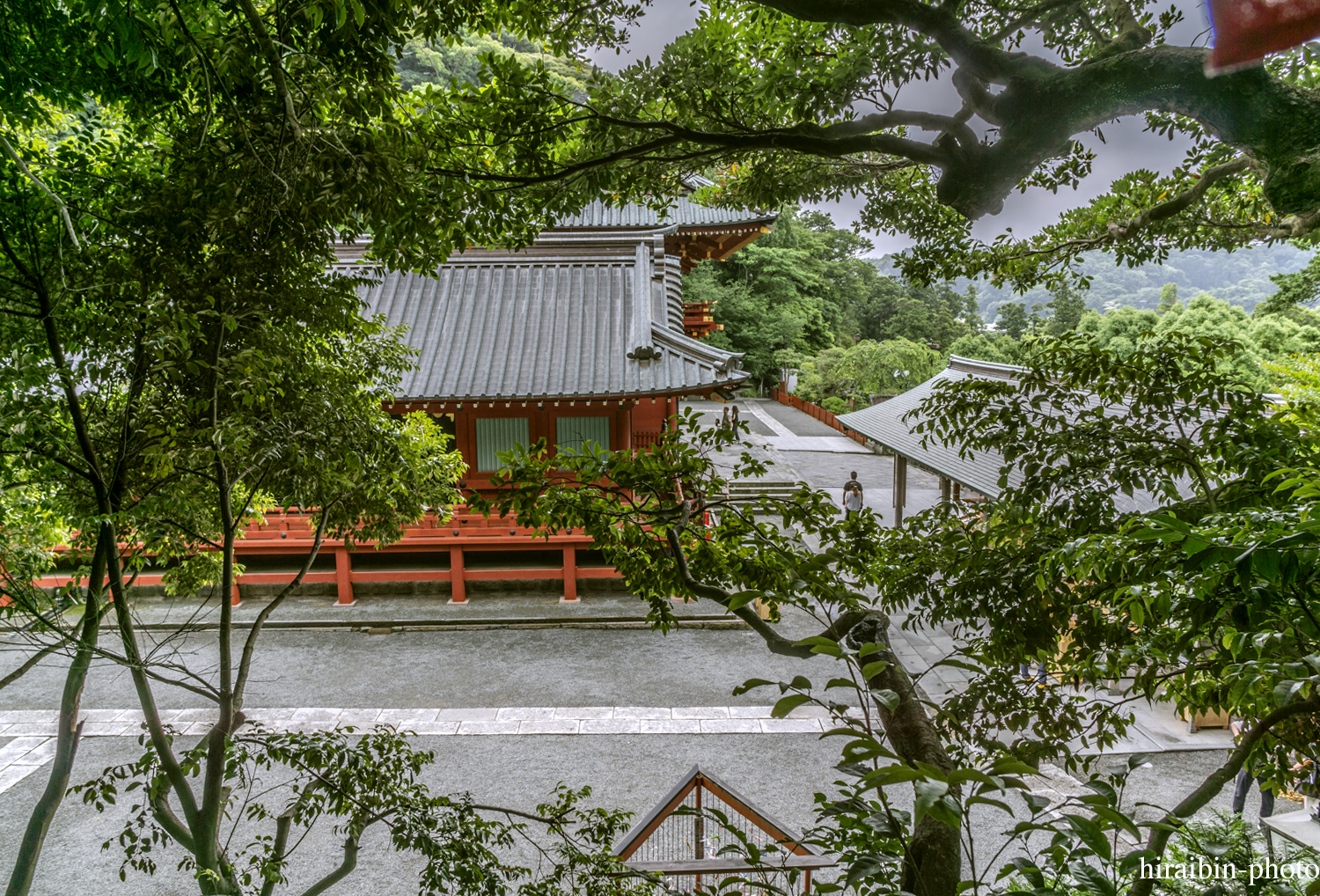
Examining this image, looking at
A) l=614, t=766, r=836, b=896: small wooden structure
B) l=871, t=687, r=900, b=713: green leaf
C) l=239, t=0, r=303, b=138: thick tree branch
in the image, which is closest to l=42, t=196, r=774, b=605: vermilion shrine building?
l=614, t=766, r=836, b=896: small wooden structure

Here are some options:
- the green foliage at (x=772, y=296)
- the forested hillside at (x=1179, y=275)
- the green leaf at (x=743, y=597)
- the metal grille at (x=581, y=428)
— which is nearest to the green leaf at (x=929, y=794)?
the green leaf at (x=743, y=597)

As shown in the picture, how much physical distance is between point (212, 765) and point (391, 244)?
238 cm

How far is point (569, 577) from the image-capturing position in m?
10.8

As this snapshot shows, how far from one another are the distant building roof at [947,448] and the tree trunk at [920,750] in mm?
4525

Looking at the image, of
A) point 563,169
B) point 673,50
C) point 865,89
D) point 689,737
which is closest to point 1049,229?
point 865,89

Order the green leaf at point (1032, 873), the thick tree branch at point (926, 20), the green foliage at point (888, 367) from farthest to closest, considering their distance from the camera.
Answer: the green foliage at point (888, 367)
the thick tree branch at point (926, 20)
the green leaf at point (1032, 873)

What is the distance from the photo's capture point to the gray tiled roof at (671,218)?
43.9 ft

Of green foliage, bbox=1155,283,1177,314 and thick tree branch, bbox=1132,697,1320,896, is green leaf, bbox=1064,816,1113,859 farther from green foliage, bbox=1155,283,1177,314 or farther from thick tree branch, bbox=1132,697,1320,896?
green foliage, bbox=1155,283,1177,314

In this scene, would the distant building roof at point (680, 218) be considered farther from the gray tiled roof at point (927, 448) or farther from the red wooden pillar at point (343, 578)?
the red wooden pillar at point (343, 578)

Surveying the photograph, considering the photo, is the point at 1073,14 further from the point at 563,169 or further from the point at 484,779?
the point at 484,779

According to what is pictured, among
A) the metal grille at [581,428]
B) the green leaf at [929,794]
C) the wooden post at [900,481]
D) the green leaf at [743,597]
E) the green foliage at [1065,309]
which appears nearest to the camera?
the green leaf at [929,794]

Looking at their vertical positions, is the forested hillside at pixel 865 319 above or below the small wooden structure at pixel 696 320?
above

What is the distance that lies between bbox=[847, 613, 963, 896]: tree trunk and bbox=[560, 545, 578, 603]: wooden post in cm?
781

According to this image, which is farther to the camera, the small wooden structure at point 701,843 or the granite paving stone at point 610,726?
the granite paving stone at point 610,726
